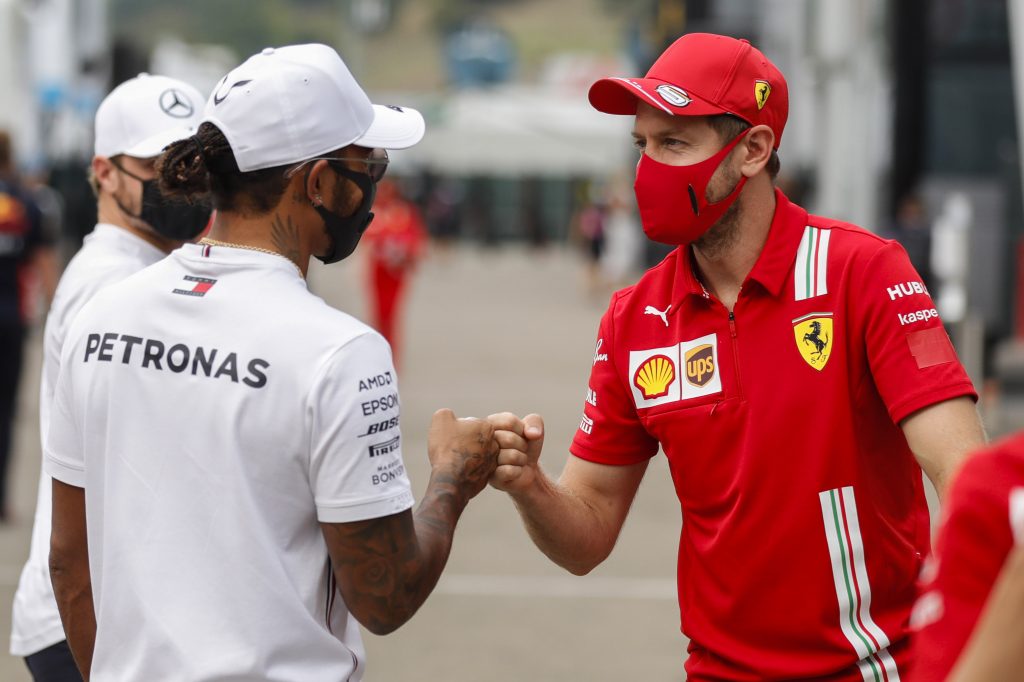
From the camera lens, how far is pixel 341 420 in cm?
260

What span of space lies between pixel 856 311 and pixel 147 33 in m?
132

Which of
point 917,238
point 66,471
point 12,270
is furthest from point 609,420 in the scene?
point 917,238

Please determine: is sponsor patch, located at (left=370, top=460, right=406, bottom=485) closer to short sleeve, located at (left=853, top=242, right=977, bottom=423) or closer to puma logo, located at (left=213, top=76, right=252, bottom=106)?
puma logo, located at (left=213, top=76, right=252, bottom=106)

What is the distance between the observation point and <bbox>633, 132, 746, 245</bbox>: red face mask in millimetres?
3246

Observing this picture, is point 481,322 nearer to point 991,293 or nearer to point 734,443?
point 991,293

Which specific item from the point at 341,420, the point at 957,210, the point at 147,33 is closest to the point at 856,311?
the point at 341,420

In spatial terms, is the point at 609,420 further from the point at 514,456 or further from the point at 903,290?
the point at 903,290

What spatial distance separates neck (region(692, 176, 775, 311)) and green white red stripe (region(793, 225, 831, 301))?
110 millimetres

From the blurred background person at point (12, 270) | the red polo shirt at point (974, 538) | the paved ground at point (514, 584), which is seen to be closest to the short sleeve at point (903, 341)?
the red polo shirt at point (974, 538)

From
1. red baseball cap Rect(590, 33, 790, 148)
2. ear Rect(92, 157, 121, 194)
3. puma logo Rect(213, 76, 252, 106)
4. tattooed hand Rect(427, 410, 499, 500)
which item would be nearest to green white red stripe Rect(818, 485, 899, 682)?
tattooed hand Rect(427, 410, 499, 500)

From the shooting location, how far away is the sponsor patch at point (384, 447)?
2.65m

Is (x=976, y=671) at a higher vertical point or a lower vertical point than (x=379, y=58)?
higher

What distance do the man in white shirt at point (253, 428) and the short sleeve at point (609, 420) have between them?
629 mm

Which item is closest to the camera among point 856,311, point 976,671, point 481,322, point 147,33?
point 976,671
